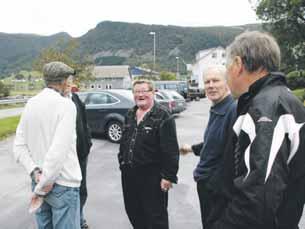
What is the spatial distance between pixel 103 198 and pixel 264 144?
4.45m

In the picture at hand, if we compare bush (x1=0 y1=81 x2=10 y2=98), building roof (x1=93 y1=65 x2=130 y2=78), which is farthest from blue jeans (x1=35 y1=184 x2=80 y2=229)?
building roof (x1=93 y1=65 x2=130 y2=78)

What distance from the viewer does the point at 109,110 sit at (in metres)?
11.5

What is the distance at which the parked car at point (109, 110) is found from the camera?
37.1ft

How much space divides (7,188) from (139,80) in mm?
3826

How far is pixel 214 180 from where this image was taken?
218 centimetres

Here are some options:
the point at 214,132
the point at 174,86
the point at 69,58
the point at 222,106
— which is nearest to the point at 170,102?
the point at 222,106

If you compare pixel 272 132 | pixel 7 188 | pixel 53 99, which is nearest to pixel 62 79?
pixel 53 99

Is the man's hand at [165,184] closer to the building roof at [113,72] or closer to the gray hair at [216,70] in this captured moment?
the gray hair at [216,70]

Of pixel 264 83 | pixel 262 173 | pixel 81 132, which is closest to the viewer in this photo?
pixel 262 173

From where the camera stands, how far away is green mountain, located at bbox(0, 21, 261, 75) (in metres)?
153

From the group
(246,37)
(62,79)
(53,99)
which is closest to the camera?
(246,37)

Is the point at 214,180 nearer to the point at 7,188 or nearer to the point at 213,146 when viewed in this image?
the point at 213,146

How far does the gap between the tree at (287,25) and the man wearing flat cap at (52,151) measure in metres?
33.6

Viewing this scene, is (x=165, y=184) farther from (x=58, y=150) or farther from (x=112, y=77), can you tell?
(x=112, y=77)
